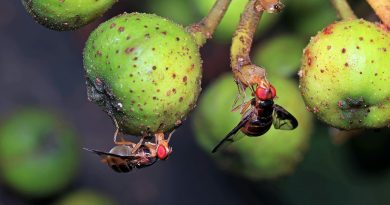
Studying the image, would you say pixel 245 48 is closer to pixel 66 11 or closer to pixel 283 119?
pixel 283 119

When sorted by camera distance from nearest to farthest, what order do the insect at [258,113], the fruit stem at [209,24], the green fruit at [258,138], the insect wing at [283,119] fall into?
the insect at [258,113] → the fruit stem at [209,24] → the insect wing at [283,119] → the green fruit at [258,138]

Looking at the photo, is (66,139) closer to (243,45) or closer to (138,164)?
(138,164)

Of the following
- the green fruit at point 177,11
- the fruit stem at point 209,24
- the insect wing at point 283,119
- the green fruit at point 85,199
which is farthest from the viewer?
the green fruit at point 85,199

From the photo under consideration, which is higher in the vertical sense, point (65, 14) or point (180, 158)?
point (65, 14)

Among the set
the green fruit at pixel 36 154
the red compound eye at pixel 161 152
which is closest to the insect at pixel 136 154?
the red compound eye at pixel 161 152

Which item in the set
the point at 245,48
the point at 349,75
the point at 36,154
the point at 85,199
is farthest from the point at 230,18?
the point at 85,199

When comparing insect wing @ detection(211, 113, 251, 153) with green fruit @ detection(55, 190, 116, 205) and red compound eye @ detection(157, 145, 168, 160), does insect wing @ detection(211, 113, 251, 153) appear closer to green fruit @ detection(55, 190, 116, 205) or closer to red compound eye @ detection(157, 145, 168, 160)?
red compound eye @ detection(157, 145, 168, 160)

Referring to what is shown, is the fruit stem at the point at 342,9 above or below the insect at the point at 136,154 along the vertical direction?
above

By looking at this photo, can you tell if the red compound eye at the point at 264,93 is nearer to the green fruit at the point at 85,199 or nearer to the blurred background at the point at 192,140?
the blurred background at the point at 192,140

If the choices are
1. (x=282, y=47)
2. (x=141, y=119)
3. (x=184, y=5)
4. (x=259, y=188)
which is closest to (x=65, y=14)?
(x=141, y=119)
